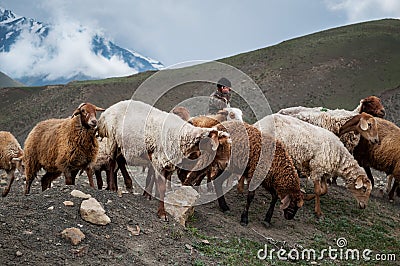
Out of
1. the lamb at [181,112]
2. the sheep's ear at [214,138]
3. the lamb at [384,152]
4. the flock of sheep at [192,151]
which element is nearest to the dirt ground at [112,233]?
the flock of sheep at [192,151]

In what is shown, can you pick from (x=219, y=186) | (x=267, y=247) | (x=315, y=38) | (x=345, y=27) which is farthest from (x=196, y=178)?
(x=345, y=27)

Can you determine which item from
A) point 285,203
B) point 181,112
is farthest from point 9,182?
point 285,203

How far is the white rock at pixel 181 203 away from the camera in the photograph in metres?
8.19

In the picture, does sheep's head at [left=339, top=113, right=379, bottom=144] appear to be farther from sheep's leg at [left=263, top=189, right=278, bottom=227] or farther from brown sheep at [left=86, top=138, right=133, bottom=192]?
brown sheep at [left=86, top=138, right=133, bottom=192]

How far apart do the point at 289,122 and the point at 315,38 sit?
242 ft

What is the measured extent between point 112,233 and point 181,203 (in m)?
2.04

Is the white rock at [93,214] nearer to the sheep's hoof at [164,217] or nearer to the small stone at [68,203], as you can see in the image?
the small stone at [68,203]

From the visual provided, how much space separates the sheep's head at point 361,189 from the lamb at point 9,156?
9.39m

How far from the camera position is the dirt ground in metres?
5.76

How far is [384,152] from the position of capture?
12.0 metres

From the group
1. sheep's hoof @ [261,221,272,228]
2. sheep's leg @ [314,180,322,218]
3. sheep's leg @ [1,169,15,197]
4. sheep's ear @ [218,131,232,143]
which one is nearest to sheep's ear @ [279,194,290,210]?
sheep's hoof @ [261,221,272,228]

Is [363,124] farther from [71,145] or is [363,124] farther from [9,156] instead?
[9,156]

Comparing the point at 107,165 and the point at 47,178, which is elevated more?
the point at 107,165

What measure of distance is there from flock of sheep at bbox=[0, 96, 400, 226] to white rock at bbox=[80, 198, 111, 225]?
4.08 feet
